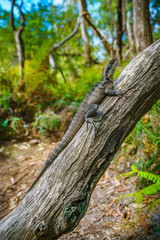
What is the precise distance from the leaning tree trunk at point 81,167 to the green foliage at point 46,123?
12.0ft

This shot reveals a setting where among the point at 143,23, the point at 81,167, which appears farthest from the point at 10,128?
the point at 143,23

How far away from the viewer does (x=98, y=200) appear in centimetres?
346

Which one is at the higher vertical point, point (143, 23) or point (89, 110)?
point (143, 23)

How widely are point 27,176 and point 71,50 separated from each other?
1098 centimetres

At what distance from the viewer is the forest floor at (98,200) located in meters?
2.57

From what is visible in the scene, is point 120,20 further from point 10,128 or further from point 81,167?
point 81,167

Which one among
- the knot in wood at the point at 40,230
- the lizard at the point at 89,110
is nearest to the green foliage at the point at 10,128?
the lizard at the point at 89,110

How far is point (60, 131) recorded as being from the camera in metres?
6.35

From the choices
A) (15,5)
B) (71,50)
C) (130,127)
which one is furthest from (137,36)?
(71,50)

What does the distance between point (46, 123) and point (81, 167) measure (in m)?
4.27

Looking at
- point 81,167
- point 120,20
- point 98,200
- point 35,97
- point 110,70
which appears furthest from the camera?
point 35,97

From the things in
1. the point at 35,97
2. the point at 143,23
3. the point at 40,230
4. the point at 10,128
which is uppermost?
the point at 143,23

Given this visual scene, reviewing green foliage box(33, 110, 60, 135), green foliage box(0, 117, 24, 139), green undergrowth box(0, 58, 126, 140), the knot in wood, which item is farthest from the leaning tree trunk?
green foliage box(0, 117, 24, 139)

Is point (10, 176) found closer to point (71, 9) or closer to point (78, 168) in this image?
point (78, 168)
